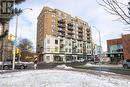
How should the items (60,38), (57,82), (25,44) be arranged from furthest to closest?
(60,38), (25,44), (57,82)

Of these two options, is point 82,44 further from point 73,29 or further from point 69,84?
point 69,84

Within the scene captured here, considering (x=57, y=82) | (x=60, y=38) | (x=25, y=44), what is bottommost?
(x=57, y=82)

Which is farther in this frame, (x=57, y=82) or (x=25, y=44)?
(x=25, y=44)

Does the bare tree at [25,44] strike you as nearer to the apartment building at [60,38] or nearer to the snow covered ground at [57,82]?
the apartment building at [60,38]

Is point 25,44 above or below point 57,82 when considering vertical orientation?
above

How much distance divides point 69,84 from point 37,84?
4.14ft

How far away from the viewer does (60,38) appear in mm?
98688

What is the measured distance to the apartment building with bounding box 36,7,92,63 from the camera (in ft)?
302

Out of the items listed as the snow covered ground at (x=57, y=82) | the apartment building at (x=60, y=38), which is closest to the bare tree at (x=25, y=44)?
the apartment building at (x=60, y=38)

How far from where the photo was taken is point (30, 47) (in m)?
96.1

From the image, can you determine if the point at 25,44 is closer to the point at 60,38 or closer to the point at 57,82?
the point at 60,38

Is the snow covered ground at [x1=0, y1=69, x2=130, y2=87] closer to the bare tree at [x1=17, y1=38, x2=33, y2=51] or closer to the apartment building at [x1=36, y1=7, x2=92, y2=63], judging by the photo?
the apartment building at [x1=36, y1=7, x2=92, y2=63]

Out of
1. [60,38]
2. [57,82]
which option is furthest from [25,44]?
[57,82]

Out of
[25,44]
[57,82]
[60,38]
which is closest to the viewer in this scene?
[57,82]
